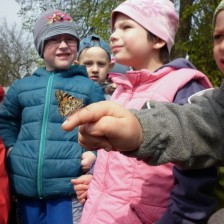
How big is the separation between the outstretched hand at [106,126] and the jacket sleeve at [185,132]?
4cm

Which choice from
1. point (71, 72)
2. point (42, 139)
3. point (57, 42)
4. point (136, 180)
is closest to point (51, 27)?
point (57, 42)

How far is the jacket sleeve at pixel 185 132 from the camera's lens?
39.4 inches

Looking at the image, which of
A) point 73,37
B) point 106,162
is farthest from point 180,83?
point 73,37

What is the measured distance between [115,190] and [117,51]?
601mm

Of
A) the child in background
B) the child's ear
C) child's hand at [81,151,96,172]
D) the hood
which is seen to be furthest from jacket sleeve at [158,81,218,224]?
the child in background

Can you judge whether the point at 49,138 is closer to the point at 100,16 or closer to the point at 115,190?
the point at 115,190

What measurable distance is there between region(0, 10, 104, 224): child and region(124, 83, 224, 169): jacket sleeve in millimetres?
1212

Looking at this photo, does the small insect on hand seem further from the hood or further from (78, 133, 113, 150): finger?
the hood

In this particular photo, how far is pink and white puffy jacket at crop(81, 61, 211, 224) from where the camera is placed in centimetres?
158

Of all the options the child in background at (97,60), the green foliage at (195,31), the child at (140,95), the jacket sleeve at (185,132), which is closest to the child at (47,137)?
the child at (140,95)

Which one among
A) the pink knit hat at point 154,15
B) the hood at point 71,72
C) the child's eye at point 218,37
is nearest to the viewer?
the child's eye at point 218,37

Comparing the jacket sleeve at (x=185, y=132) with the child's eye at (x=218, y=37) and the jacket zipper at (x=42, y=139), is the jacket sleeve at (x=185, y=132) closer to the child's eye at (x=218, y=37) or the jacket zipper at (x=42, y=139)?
the child's eye at (x=218, y=37)

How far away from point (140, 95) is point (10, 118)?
1.14 metres

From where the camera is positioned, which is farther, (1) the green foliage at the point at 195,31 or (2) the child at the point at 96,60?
(1) the green foliage at the point at 195,31
